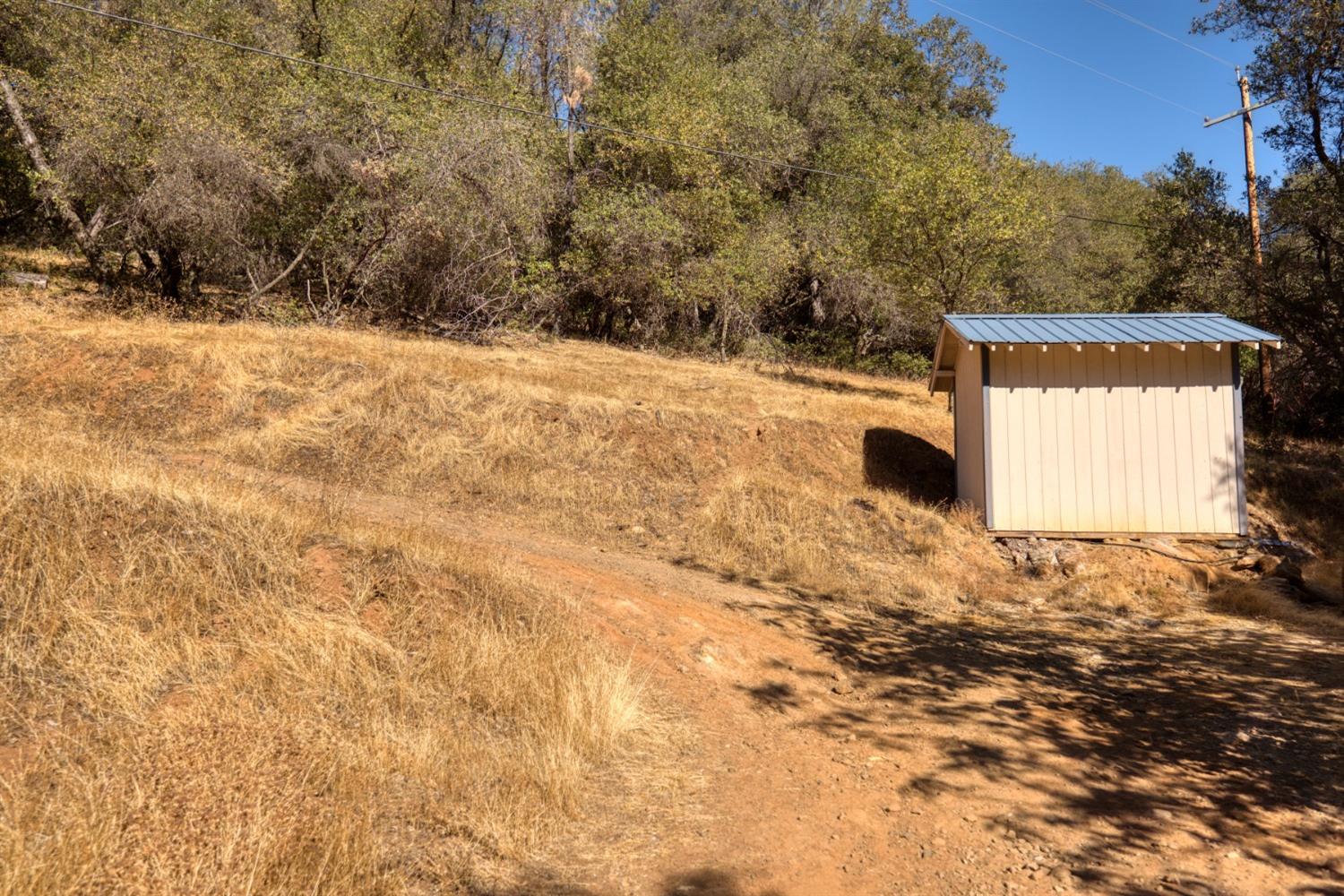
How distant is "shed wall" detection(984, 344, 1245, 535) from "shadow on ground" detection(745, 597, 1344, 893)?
11.8ft

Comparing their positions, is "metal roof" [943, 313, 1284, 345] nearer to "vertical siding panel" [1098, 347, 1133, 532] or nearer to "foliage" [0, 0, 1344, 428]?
"vertical siding panel" [1098, 347, 1133, 532]

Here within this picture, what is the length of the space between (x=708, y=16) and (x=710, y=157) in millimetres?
14388

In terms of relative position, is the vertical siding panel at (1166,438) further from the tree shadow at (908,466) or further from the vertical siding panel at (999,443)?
the tree shadow at (908,466)

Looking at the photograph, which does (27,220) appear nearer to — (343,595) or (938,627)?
(343,595)

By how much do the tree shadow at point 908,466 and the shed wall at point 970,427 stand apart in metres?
0.72

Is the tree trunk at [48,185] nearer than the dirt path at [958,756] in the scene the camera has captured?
No

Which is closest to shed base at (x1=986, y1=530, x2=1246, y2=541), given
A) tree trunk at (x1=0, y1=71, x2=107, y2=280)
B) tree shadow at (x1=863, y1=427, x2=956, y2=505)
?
tree shadow at (x1=863, y1=427, x2=956, y2=505)

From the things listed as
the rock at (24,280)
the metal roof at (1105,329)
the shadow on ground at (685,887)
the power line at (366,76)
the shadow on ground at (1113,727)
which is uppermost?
the power line at (366,76)

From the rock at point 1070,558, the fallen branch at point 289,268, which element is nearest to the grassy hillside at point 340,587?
the rock at point 1070,558

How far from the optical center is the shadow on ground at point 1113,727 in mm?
4141

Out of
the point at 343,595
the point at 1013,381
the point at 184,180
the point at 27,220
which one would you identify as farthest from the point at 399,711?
the point at 27,220

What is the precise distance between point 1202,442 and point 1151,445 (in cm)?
66

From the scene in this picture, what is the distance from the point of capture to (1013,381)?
39.8ft

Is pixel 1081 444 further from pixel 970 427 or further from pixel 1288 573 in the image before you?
pixel 1288 573
